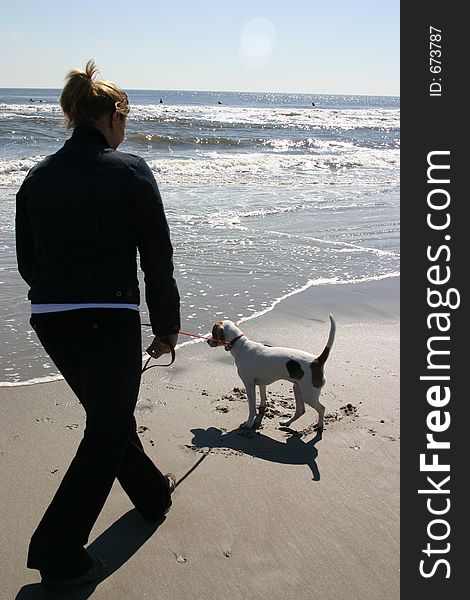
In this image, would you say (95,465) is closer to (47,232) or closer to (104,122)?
(47,232)

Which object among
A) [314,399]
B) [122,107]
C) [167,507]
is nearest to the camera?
[122,107]

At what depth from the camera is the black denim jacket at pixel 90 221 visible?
2.53 m

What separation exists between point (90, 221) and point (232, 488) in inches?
69.0

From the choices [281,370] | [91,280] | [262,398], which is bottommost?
[262,398]

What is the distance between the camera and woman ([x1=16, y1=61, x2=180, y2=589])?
2549 millimetres

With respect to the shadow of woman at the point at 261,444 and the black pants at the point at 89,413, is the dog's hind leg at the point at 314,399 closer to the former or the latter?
the shadow of woman at the point at 261,444

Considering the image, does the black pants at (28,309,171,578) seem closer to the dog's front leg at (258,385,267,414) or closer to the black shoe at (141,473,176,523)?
the black shoe at (141,473,176,523)

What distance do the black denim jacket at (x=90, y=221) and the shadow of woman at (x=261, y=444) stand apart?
1627mm

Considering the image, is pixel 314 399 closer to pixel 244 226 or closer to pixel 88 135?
pixel 88 135

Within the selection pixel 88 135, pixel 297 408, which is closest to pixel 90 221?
pixel 88 135

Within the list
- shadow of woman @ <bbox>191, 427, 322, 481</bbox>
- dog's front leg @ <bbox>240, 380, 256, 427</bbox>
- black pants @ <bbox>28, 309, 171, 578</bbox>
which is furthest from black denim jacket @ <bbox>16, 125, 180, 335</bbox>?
dog's front leg @ <bbox>240, 380, 256, 427</bbox>

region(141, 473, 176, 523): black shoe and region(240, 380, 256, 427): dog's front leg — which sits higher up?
region(240, 380, 256, 427): dog's front leg

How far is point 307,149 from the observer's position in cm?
2689

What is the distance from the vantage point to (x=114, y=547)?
9.80 ft
